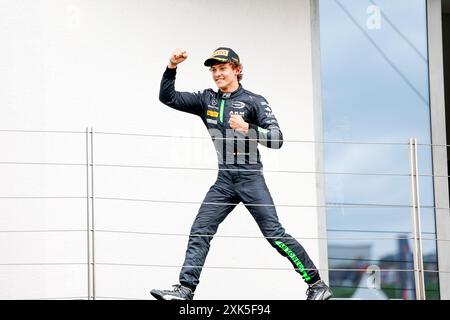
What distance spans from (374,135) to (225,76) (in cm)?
70

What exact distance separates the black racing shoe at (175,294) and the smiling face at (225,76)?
669mm

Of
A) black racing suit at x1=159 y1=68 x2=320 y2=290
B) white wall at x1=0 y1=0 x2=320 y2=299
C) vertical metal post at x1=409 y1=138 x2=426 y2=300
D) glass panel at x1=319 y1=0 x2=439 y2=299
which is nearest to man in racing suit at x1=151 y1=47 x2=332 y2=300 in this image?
black racing suit at x1=159 y1=68 x2=320 y2=290

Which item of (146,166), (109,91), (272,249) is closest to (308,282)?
(272,249)

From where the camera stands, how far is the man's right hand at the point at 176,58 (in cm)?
346

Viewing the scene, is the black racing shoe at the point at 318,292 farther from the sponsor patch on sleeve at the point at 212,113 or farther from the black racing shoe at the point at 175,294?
the sponsor patch on sleeve at the point at 212,113

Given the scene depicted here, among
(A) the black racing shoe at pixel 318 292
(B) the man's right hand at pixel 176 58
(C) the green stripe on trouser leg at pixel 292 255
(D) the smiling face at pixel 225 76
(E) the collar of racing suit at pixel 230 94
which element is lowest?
(A) the black racing shoe at pixel 318 292

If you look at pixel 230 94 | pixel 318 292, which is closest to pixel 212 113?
pixel 230 94

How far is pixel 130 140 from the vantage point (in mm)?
3664

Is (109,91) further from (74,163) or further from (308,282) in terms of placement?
(308,282)

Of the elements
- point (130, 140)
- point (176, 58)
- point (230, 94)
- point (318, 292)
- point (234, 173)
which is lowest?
point (318, 292)

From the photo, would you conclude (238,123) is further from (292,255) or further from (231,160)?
(292,255)

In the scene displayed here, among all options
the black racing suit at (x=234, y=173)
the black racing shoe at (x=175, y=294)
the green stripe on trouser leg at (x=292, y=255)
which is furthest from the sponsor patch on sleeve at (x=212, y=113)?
the black racing shoe at (x=175, y=294)

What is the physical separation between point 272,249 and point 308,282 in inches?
13.7

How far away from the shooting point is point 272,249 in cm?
373
